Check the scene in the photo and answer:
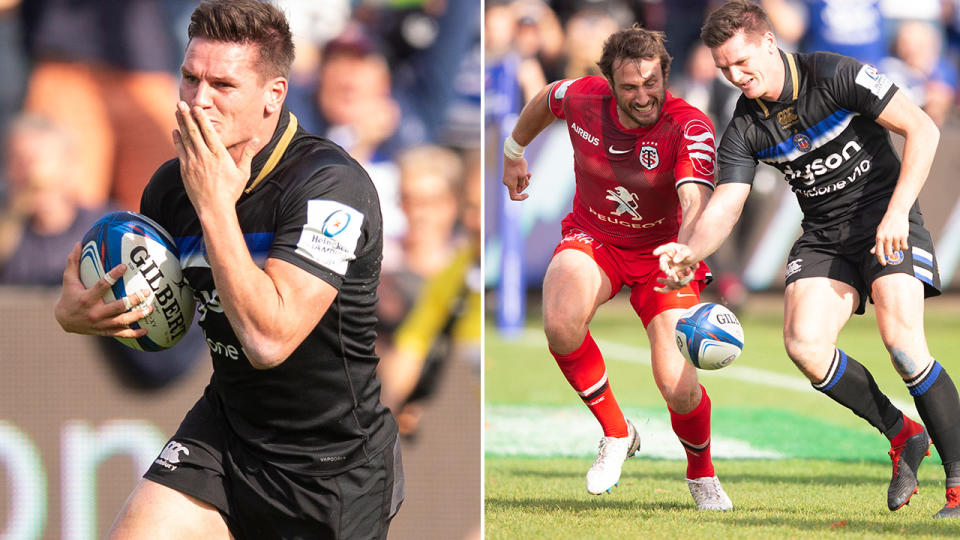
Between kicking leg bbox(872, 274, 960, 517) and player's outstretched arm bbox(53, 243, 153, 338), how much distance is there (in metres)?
3.53

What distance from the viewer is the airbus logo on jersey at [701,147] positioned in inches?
223

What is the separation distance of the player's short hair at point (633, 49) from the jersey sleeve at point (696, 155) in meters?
0.31

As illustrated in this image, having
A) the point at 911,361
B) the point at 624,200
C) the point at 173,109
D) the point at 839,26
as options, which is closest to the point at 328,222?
the point at 624,200

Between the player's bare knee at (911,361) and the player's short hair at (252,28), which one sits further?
the player's bare knee at (911,361)

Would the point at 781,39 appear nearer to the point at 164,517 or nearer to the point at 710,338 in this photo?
the point at 710,338

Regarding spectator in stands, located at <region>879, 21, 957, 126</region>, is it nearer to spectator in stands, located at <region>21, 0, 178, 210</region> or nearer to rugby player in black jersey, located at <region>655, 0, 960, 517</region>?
spectator in stands, located at <region>21, 0, 178, 210</region>

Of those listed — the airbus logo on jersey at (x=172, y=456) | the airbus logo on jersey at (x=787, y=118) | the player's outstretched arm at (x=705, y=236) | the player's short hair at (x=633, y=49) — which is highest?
the player's short hair at (x=633, y=49)

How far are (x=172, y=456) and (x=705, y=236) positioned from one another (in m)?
2.60

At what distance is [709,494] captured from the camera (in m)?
5.94

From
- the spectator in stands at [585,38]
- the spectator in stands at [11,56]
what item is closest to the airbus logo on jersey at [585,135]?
the spectator in stands at [11,56]

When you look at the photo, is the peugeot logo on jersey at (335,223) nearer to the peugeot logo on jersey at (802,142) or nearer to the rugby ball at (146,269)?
the rugby ball at (146,269)

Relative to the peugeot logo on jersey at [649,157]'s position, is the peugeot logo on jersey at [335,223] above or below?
above

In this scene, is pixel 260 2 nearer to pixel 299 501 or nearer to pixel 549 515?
pixel 299 501

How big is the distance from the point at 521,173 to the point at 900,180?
2.07 meters
